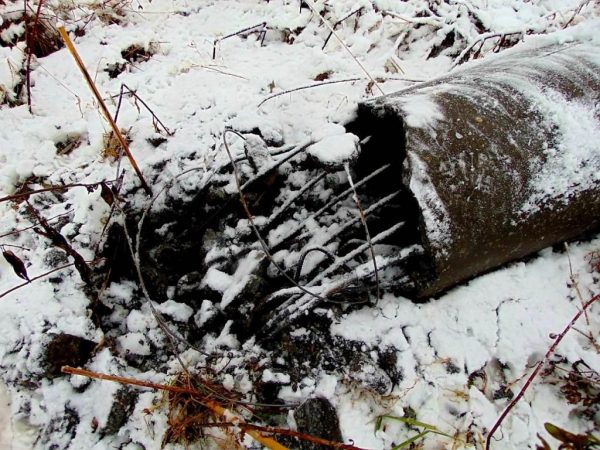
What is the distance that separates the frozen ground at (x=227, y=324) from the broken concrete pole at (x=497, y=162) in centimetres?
23

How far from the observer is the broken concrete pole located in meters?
1.39

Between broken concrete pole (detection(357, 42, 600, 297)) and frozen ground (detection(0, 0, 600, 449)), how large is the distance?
0.23m

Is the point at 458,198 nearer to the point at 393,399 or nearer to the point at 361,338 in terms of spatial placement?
the point at 361,338

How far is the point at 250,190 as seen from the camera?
1.88 meters

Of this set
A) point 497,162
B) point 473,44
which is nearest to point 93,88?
point 497,162

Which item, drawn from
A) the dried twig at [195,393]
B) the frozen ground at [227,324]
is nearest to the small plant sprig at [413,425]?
the frozen ground at [227,324]

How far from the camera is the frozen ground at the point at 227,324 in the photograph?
147cm

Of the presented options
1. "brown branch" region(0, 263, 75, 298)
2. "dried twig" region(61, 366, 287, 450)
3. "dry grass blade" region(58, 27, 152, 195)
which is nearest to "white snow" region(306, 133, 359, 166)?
"dry grass blade" region(58, 27, 152, 195)

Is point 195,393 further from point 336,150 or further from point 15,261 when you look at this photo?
point 336,150

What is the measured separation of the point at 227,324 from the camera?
1.67 metres

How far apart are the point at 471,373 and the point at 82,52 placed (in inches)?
127

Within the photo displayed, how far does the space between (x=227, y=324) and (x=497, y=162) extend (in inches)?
47.7

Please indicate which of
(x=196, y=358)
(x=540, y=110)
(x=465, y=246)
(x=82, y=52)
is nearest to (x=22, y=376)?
(x=196, y=358)

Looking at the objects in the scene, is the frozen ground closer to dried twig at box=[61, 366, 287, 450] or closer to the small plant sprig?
the small plant sprig
